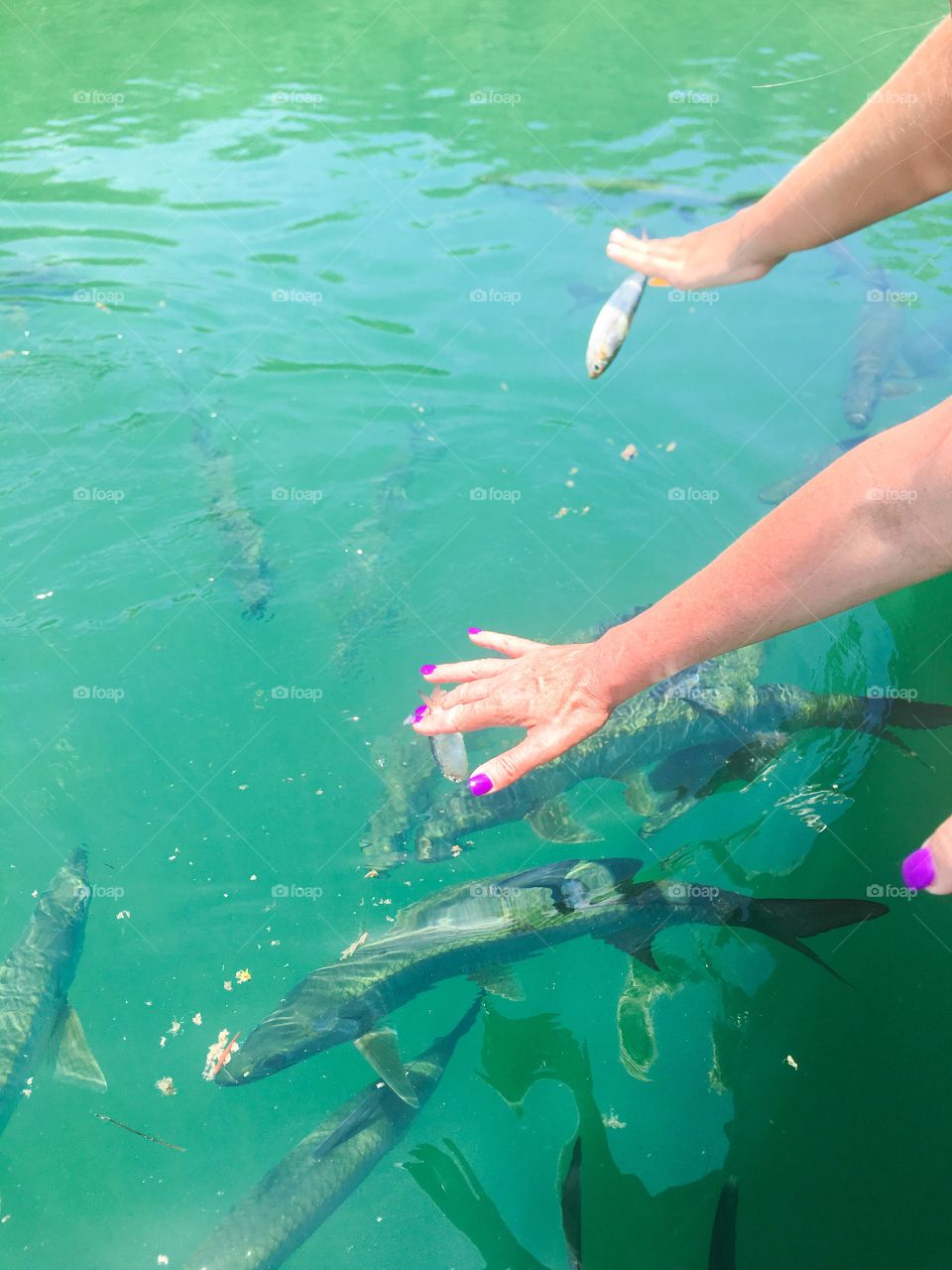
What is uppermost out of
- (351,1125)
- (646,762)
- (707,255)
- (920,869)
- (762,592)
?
(707,255)

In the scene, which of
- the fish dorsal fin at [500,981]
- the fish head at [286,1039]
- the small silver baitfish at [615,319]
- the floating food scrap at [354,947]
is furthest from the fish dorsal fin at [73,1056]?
the small silver baitfish at [615,319]

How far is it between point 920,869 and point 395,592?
14.6 ft

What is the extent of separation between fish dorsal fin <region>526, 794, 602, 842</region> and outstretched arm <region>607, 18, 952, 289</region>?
2785 millimetres

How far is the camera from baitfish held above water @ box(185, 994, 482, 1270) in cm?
347

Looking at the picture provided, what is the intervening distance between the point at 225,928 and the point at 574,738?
261 centimetres

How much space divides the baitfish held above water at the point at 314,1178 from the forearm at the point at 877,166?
3670 millimetres

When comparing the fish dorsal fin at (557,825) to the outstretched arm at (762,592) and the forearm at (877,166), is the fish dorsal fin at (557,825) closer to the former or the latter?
the outstretched arm at (762,592)

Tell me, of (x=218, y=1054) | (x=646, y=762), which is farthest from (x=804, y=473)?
(x=218, y=1054)

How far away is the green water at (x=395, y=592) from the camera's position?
Result: 140 inches

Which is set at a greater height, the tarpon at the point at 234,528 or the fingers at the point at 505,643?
the fingers at the point at 505,643

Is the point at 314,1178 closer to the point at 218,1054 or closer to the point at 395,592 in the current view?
the point at 218,1054

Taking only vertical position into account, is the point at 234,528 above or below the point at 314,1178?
above

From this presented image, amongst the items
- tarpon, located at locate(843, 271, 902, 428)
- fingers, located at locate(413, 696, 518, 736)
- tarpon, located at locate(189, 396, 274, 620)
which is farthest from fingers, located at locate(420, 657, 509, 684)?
tarpon, located at locate(843, 271, 902, 428)

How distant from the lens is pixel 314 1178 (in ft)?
11.9
